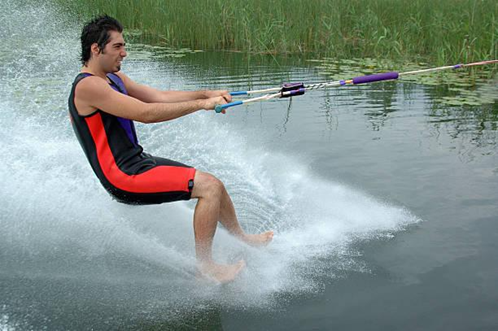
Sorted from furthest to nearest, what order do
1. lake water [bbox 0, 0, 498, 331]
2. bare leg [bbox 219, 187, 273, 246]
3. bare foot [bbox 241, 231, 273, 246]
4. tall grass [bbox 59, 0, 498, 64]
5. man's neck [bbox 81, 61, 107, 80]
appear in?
tall grass [bbox 59, 0, 498, 64] < bare foot [bbox 241, 231, 273, 246] < bare leg [bbox 219, 187, 273, 246] < man's neck [bbox 81, 61, 107, 80] < lake water [bbox 0, 0, 498, 331]

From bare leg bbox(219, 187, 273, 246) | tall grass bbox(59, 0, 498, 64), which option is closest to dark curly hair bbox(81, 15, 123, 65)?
bare leg bbox(219, 187, 273, 246)

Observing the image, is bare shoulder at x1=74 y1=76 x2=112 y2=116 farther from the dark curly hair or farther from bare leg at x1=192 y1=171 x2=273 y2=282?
bare leg at x1=192 y1=171 x2=273 y2=282

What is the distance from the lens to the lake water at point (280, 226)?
11.3 ft

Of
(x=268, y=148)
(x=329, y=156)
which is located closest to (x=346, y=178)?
(x=329, y=156)

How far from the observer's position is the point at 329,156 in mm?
6184

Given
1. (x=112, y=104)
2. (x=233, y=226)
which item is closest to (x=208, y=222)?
(x=233, y=226)

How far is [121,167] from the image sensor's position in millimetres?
3680

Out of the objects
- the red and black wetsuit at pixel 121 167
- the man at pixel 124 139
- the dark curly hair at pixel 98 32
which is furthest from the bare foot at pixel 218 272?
the dark curly hair at pixel 98 32

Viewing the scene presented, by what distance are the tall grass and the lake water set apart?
9.64 feet

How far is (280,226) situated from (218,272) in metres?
0.95

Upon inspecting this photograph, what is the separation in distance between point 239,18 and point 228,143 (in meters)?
5.90

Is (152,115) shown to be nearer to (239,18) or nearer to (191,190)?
(191,190)

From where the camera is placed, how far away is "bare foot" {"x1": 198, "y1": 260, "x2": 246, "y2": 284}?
3.77 m

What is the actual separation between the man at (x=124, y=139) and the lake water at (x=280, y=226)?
1.48ft
